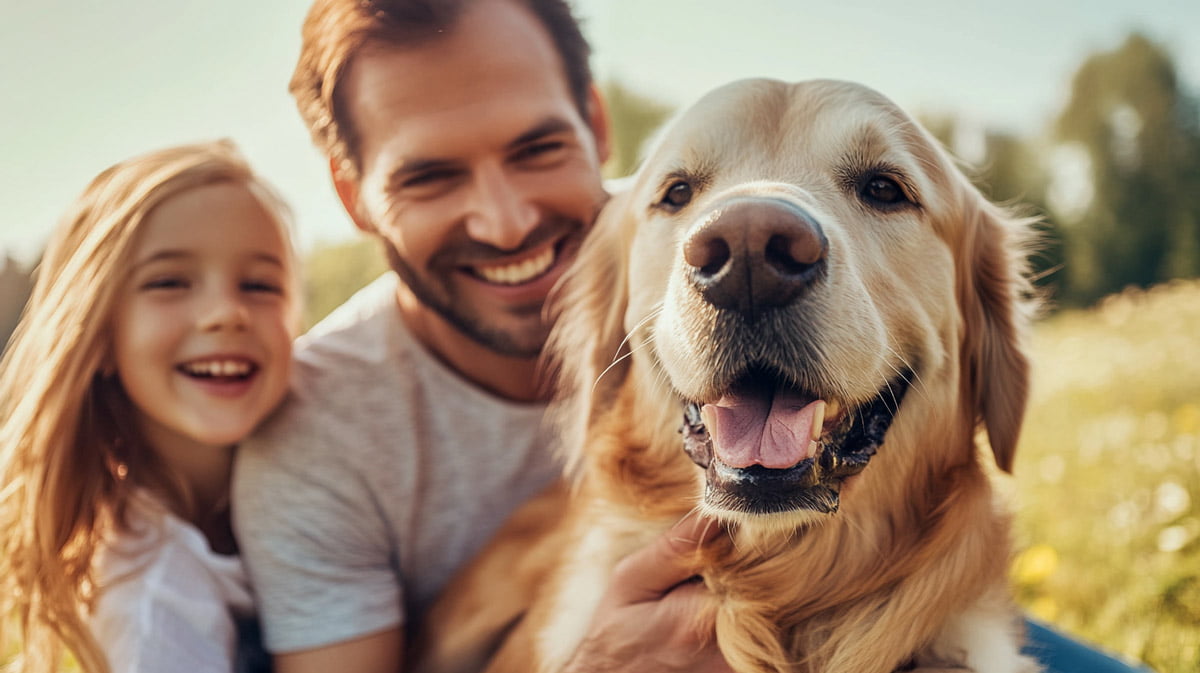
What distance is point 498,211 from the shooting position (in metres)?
2.23

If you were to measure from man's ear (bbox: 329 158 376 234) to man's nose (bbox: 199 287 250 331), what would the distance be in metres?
0.54

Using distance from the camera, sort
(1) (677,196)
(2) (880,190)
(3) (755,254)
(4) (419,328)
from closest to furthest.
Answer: (3) (755,254), (2) (880,190), (1) (677,196), (4) (419,328)

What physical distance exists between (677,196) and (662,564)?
2.68ft

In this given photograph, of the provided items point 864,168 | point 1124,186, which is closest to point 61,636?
point 864,168

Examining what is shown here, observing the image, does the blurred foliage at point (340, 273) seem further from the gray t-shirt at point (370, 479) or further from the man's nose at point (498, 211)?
the man's nose at point (498, 211)

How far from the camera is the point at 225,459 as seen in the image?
239 cm

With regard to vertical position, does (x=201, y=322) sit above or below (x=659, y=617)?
above

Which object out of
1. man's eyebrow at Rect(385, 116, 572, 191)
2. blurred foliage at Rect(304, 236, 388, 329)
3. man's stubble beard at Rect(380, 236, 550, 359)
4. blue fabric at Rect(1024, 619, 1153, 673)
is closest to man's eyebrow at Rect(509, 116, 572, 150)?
man's eyebrow at Rect(385, 116, 572, 191)

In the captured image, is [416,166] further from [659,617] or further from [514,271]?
[659,617]

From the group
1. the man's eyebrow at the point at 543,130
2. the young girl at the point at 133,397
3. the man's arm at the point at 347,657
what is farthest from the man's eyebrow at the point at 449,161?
the man's arm at the point at 347,657

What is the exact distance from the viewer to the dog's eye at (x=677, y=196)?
73.3 inches

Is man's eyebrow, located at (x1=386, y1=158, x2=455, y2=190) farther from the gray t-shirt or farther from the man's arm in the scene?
the man's arm

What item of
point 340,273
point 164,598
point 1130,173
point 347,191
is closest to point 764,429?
point 164,598

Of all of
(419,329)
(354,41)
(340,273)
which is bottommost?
(340,273)
